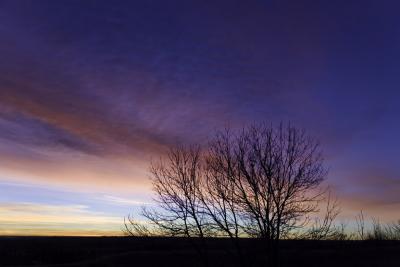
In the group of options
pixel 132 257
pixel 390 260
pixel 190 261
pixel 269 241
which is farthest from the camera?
pixel 132 257

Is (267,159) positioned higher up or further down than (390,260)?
higher up

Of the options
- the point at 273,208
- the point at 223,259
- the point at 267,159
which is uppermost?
the point at 267,159

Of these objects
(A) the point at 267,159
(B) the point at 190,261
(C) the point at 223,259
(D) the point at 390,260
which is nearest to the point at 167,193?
(A) the point at 267,159

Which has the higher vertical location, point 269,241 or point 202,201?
point 202,201

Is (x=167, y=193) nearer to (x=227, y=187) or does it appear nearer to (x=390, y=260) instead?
(x=227, y=187)

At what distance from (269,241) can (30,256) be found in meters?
37.4

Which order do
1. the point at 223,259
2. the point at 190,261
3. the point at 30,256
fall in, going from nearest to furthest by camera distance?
1. the point at 223,259
2. the point at 190,261
3. the point at 30,256

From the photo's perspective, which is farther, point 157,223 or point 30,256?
point 30,256

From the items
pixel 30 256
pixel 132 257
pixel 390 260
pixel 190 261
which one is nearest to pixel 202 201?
pixel 190 261

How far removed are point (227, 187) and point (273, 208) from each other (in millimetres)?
2428

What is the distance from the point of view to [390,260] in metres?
33.8

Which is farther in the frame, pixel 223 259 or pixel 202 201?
pixel 223 259

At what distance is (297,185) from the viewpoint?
21922mm

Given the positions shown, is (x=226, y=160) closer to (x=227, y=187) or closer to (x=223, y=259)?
(x=227, y=187)
